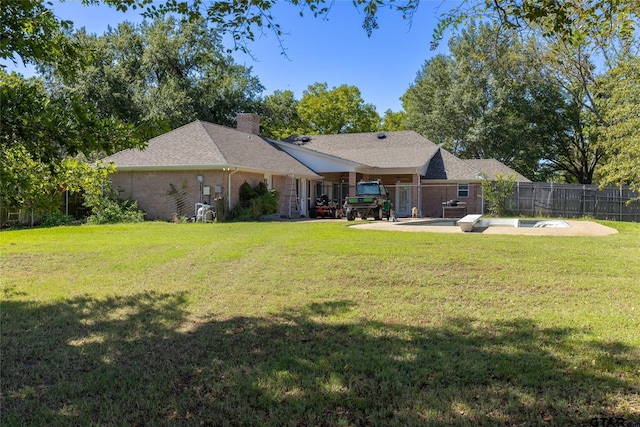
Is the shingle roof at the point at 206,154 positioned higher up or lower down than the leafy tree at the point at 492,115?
lower down

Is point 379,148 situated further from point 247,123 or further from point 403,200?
point 247,123

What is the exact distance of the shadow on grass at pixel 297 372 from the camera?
3.47 m

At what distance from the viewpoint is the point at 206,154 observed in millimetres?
21234

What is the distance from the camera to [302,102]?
170 ft

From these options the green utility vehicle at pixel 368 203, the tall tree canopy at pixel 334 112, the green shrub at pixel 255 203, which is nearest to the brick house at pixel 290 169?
the green shrub at pixel 255 203

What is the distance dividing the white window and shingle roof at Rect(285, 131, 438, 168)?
2.68m

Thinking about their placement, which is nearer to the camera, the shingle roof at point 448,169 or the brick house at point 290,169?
the brick house at point 290,169

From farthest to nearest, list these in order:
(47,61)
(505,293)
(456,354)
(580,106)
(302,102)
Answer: (302,102) < (580,106) < (505,293) < (47,61) < (456,354)

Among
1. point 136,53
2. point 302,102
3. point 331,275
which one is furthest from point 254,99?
point 331,275

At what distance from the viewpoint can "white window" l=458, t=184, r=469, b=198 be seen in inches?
1136

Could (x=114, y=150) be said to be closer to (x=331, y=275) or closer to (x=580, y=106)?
(x=331, y=275)

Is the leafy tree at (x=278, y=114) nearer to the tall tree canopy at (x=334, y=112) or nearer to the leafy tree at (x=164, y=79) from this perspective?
the leafy tree at (x=164, y=79)

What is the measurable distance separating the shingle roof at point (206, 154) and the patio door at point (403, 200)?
599cm

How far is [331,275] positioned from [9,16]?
5729 mm
